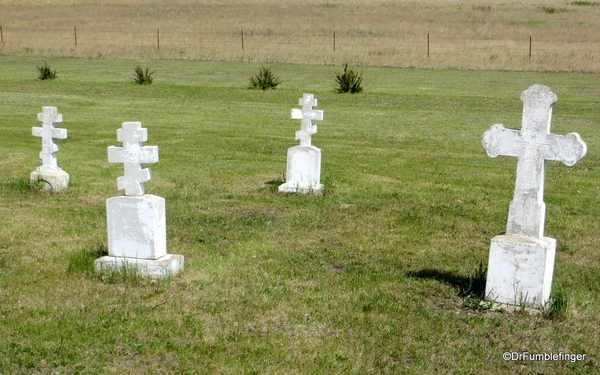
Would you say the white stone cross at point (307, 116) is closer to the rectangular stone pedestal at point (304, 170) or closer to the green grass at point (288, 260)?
the rectangular stone pedestal at point (304, 170)

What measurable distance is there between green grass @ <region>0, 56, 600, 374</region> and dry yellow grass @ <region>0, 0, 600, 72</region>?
23990 millimetres

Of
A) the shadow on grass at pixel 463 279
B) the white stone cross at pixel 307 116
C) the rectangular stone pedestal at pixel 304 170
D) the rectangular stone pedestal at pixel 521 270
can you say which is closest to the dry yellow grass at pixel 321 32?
the white stone cross at pixel 307 116

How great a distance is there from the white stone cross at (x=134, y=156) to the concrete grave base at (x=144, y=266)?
0.69m

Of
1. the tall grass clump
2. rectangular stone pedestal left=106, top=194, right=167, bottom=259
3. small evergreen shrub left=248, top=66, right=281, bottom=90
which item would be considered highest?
small evergreen shrub left=248, top=66, right=281, bottom=90

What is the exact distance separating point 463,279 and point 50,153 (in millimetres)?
7260

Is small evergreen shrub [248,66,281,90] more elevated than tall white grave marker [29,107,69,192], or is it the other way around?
small evergreen shrub [248,66,281,90]

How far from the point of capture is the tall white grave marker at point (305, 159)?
12.3m

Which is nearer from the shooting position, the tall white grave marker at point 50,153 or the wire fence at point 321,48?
the tall white grave marker at point 50,153

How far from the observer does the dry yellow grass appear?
145 ft

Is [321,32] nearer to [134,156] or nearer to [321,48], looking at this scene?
[321,48]

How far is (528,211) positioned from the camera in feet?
22.9

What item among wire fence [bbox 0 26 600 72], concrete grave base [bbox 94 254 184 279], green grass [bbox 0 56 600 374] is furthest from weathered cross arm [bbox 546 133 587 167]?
wire fence [bbox 0 26 600 72]

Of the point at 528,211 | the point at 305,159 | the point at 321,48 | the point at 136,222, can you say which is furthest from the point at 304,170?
the point at 321,48

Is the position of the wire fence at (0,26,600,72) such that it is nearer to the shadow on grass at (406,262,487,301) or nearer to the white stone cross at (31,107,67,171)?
the white stone cross at (31,107,67,171)
